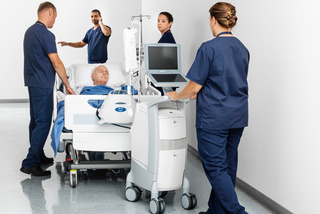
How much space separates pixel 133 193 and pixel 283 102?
1139mm

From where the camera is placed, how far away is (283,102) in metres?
2.33

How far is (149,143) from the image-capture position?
2.48 metres

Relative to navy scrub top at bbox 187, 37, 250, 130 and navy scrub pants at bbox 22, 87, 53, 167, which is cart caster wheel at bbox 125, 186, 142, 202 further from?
navy scrub pants at bbox 22, 87, 53, 167

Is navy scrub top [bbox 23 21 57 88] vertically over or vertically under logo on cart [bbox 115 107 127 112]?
over

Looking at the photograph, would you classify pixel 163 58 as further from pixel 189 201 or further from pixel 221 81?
pixel 189 201

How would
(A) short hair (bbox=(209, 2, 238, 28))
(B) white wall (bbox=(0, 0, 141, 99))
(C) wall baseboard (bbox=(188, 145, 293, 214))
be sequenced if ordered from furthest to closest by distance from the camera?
(B) white wall (bbox=(0, 0, 141, 99))
(C) wall baseboard (bbox=(188, 145, 293, 214))
(A) short hair (bbox=(209, 2, 238, 28))

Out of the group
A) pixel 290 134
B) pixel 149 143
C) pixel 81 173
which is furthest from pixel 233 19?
pixel 81 173

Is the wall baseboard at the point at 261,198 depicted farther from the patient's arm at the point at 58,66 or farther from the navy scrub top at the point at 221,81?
the patient's arm at the point at 58,66

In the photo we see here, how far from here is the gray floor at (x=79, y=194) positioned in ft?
8.48

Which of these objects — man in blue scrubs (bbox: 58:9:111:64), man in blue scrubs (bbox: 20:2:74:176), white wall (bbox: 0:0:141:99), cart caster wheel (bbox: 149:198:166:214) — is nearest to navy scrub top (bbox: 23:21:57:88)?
man in blue scrubs (bbox: 20:2:74:176)

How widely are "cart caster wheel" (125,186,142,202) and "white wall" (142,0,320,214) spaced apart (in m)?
0.78

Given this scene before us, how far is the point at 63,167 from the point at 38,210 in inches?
42.0

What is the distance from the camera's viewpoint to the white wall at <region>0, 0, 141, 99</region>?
8094 mm

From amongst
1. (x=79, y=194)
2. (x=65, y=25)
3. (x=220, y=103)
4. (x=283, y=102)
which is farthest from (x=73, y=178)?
(x=65, y=25)
